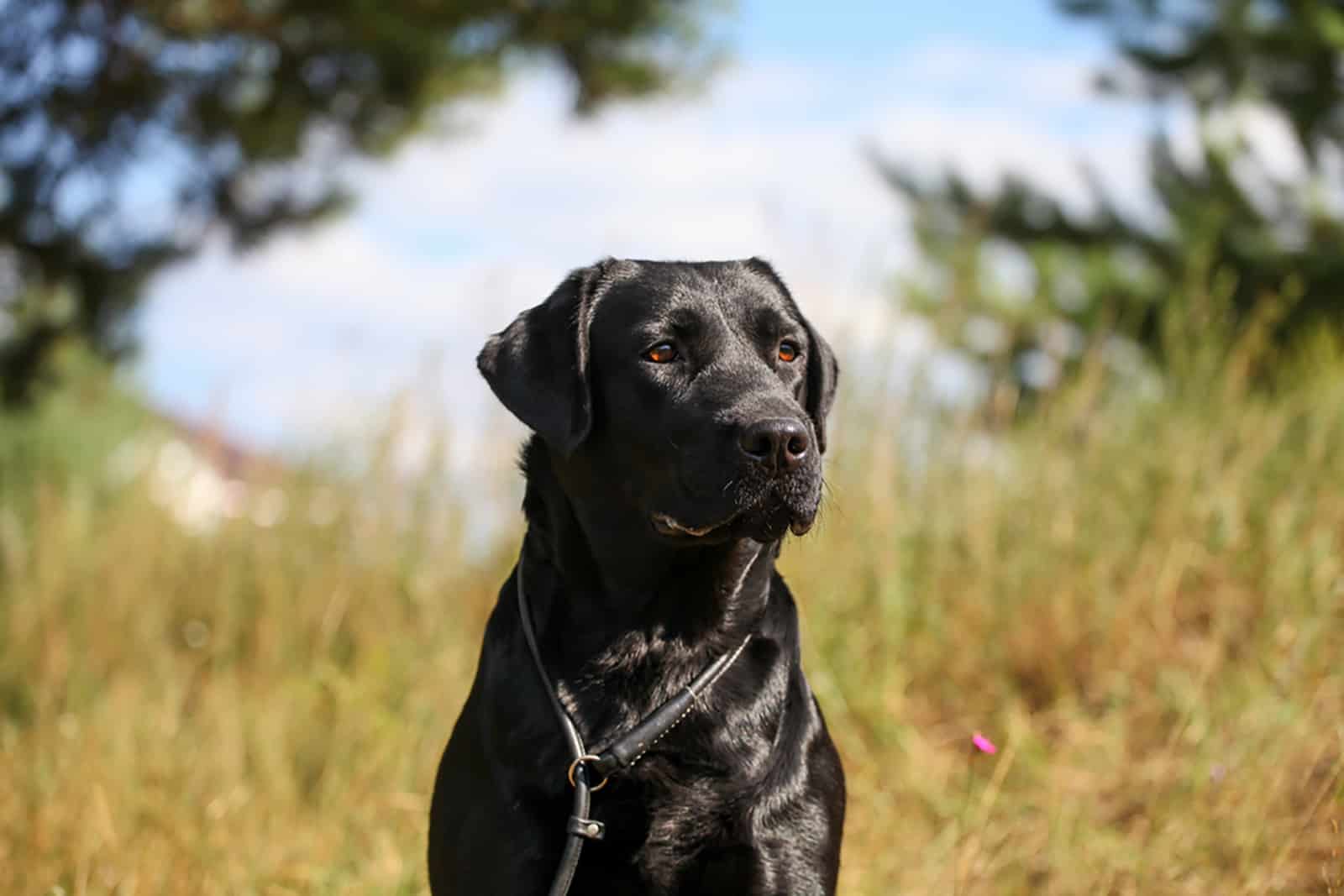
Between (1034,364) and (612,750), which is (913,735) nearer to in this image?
(612,750)

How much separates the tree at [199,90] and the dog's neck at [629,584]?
19.5ft

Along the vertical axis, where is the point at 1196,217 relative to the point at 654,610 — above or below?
below

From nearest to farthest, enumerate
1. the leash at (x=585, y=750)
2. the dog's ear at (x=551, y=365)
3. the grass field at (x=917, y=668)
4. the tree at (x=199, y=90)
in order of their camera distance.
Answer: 1. the leash at (x=585, y=750)
2. the dog's ear at (x=551, y=365)
3. the grass field at (x=917, y=668)
4. the tree at (x=199, y=90)

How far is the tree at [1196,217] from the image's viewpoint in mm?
10641

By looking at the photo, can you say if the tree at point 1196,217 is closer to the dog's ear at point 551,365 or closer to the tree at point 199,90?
the tree at point 199,90

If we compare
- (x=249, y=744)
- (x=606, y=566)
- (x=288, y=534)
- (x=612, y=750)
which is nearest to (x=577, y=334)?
(x=606, y=566)

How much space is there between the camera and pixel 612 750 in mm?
2342

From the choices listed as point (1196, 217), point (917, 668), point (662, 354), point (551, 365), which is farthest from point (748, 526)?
point (1196, 217)

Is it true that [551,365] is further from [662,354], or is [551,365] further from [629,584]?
[629,584]

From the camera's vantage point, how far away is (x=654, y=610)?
2.54 metres

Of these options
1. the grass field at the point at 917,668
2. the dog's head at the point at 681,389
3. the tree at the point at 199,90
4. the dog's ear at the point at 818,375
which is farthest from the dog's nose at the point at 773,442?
the tree at the point at 199,90

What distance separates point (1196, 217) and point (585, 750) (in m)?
9.94

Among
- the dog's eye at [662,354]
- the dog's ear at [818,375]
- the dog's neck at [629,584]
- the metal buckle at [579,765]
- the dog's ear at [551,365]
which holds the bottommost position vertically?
the metal buckle at [579,765]

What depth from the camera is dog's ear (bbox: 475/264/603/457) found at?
8.25 feet
